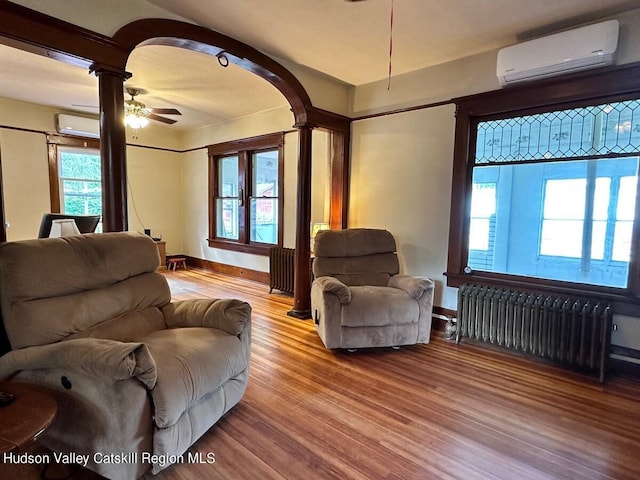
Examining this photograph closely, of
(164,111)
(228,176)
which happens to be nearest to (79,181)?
(228,176)

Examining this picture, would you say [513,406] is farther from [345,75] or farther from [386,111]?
[345,75]

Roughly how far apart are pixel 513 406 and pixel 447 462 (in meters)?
0.81

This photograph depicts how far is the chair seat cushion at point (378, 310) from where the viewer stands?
3045 millimetres

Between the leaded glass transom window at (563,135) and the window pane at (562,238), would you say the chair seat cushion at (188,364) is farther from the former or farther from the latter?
the leaded glass transom window at (563,135)

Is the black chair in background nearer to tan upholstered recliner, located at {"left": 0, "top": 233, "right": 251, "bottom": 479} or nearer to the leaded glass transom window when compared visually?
tan upholstered recliner, located at {"left": 0, "top": 233, "right": 251, "bottom": 479}

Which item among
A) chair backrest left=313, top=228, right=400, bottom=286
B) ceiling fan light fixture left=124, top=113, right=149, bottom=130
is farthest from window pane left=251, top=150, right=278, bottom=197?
chair backrest left=313, top=228, right=400, bottom=286

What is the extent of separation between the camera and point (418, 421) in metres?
2.13

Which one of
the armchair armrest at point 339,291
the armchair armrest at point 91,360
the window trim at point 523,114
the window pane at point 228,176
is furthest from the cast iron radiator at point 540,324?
the window pane at point 228,176

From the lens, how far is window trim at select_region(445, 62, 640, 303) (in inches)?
107

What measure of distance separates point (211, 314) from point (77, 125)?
16.7 ft

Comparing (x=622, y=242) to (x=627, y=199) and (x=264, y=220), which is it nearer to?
(x=627, y=199)

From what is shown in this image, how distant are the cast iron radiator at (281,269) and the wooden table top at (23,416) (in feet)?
11.9

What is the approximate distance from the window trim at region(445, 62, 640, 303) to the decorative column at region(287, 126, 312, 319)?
151 centimetres

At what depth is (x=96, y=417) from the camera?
5.06ft
